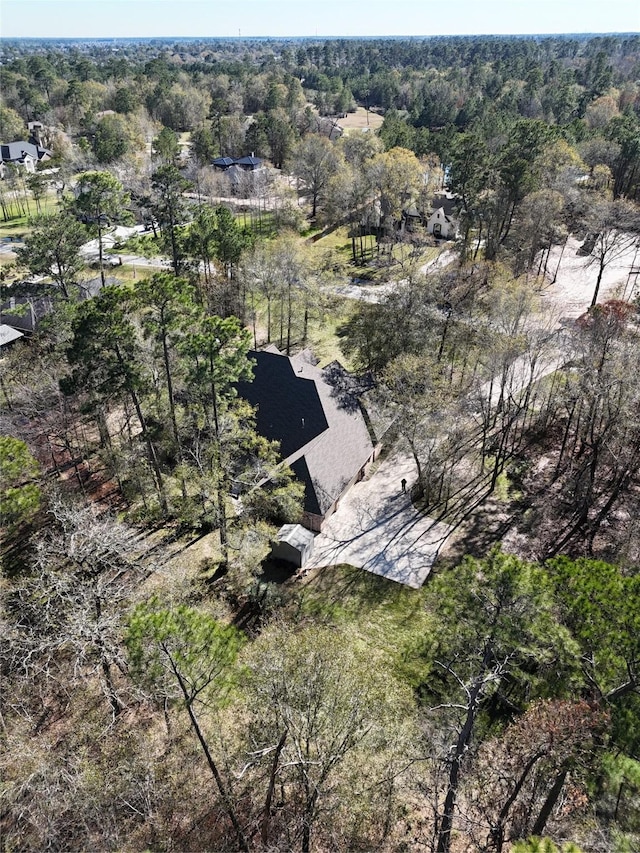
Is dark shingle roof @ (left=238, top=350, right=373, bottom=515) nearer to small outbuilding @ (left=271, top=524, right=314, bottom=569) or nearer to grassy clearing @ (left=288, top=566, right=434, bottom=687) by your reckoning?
small outbuilding @ (left=271, top=524, right=314, bottom=569)

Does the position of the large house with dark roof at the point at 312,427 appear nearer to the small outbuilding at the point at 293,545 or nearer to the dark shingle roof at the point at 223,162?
the small outbuilding at the point at 293,545

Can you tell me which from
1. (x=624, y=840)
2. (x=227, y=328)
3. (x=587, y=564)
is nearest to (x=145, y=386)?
(x=227, y=328)

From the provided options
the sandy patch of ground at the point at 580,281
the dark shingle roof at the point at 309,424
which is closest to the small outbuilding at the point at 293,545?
the dark shingle roof at the point at 309,424

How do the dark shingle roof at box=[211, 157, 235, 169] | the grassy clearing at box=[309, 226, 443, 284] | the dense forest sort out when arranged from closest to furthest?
the dense forest < the grassy clearing at box=[309, 226, 443, 284] < the dark shingle roof at box=[211, 157, 235, 169]

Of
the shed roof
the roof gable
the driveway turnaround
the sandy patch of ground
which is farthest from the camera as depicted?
the shed roof

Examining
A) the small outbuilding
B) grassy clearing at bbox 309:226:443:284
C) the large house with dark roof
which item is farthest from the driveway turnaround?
grassy clearing at bbox 309:226:443:284

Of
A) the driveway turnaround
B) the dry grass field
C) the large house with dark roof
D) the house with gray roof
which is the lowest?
the driveway turnaround

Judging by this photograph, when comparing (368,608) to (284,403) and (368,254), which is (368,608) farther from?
(368,254)
